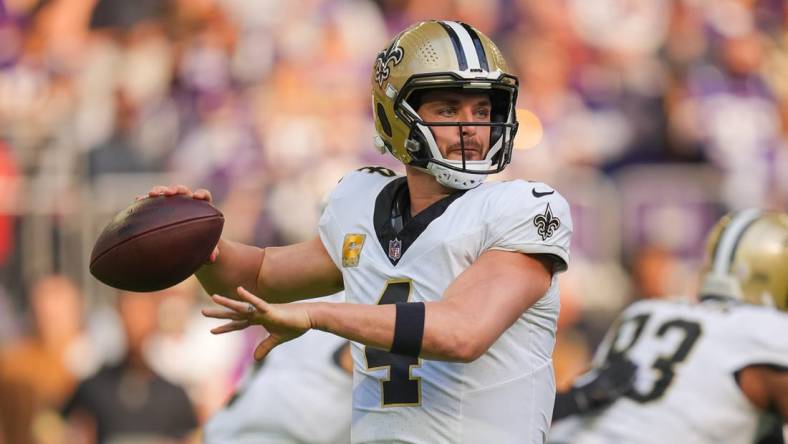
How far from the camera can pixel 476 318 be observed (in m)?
2.60

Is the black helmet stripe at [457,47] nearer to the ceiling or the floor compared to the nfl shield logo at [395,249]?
nearer to the ceiling

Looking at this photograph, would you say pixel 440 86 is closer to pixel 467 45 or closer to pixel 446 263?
pixel 467 45

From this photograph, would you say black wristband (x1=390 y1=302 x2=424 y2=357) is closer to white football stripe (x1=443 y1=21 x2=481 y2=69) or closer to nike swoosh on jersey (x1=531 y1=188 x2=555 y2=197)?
nike swoosh on jersey (x1=531 y1=188 x2=555 y2=197)

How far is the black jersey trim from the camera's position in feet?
9.49

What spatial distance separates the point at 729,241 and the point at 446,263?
1947mm

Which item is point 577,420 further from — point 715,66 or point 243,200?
point 715,66

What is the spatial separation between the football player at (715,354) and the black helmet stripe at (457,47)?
1.61 meters

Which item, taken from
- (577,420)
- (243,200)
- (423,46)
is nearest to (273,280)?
(423,46)

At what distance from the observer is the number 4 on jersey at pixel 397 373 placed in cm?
284

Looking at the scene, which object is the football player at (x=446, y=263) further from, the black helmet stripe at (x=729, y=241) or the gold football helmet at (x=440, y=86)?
the black helmet stripe at (x=729, y=241)

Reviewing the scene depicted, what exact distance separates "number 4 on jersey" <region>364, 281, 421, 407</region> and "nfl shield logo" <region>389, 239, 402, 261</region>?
0.20 ft

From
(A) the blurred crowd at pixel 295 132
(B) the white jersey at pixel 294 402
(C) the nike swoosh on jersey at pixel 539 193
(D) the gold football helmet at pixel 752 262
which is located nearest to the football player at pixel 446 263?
(C) the nike swoosh on jersey at pixel 539 193

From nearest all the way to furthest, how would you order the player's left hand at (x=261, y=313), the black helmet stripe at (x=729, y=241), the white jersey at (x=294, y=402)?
the player's left hand at (x=261, y=313), the white jersey at (x=294, y=402), the black helmet stripe at (x=729, y=241)

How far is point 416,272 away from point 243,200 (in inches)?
193
